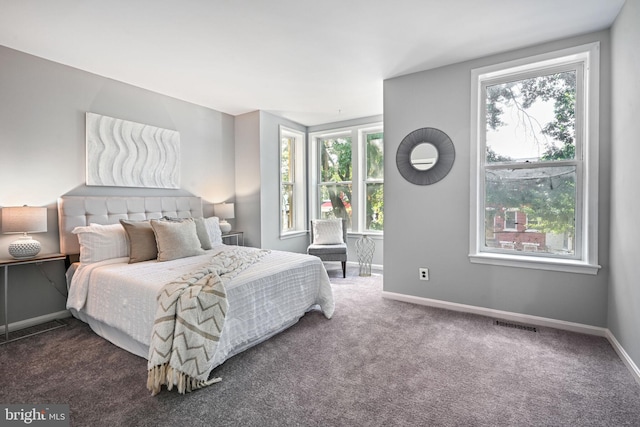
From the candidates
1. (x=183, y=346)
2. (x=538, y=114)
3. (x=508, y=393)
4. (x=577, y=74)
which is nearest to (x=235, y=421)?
(x=183, y=346)

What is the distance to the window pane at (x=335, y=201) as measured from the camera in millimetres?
5543

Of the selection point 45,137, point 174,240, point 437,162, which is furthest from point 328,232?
point 45,137

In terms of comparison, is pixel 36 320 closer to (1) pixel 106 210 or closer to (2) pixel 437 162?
(1) pixel 106 210

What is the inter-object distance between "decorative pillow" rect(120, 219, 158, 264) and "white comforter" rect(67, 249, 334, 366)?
0.10 meters

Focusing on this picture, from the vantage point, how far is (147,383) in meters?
1.86

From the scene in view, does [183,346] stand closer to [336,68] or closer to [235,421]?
[235,421]

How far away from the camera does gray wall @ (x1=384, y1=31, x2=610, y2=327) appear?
2.62 meters

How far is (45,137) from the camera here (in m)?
2.96

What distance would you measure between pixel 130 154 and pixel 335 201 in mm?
3288

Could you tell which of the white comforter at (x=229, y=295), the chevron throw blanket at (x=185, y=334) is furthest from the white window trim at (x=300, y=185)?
A: the chevron throw blanket at (x=185, y=334)

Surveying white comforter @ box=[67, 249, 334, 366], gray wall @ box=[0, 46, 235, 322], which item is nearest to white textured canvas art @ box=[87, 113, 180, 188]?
gray wall @ box=[0, 46, 235, 322]

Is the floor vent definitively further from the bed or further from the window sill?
the bed

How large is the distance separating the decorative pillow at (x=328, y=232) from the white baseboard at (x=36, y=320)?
320 centimetres

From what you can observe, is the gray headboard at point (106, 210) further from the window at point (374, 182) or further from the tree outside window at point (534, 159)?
the tree outside window at point (534, 159)
